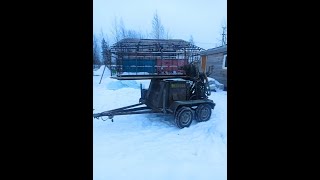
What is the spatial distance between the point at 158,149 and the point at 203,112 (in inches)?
97.4

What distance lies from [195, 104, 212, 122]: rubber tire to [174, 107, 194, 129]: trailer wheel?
41cm

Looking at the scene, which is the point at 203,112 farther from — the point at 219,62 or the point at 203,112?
the point at 219,62

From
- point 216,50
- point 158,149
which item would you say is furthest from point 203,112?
point 216,50

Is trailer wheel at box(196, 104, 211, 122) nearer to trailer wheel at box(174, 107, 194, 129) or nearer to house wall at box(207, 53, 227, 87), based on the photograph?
trailer wheel at box(174, 107, 194, 129)

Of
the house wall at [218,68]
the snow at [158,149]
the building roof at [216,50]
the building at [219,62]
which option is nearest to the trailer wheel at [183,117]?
the snow at [158,149]

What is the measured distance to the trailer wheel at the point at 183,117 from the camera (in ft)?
21.8

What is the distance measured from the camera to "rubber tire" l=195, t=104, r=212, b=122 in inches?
280

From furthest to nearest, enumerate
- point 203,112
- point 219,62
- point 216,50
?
point 216,50 < point 219,62 < point 203,112

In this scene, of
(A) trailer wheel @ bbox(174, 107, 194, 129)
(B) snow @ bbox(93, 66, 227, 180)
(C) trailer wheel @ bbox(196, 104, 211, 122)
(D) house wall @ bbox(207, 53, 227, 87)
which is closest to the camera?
(B) snow @ bbox(93, 66, 227, 180)

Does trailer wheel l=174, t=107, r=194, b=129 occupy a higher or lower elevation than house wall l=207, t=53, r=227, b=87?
lower

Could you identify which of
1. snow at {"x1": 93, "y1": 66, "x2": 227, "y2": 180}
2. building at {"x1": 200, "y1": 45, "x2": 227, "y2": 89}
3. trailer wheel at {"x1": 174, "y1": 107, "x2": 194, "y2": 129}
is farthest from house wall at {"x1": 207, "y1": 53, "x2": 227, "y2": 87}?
trailer wheel at {"x1": 174, "y1": 107, "x2": 194, "y2": 129}

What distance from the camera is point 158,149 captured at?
5.13 m
